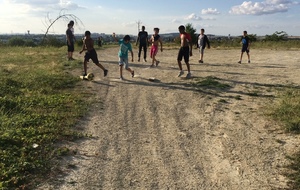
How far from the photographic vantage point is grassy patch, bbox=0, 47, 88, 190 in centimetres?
422

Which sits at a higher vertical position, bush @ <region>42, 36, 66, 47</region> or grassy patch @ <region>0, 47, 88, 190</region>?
bush @ <region>42, 36, 66, 47</region>

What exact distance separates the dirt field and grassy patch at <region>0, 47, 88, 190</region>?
33 centimetres

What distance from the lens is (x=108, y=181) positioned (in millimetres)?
4152

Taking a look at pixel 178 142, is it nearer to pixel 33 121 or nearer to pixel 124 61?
pixel 33 121

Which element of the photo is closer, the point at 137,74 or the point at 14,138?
the point at 14,138

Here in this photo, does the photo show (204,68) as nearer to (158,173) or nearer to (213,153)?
(213,153)

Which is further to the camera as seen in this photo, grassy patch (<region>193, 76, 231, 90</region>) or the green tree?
the green tree

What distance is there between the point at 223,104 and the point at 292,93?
214cm

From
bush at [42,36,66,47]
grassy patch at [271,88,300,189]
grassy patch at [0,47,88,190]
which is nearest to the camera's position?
grassy patch at [0,47,88,190]

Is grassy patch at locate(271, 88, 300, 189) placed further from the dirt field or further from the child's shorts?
the child's shorts

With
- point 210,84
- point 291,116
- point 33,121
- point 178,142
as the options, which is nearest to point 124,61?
point 210,84

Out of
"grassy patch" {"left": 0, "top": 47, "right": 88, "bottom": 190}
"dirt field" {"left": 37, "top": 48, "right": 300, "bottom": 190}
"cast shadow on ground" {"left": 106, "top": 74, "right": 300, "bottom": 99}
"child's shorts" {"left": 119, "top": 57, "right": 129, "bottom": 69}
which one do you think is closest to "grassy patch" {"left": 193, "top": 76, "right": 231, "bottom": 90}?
"cast shadow on ground" {"left": 106, "top": 74, "right": 300, "bottom": 99}

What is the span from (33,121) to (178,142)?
2.74m

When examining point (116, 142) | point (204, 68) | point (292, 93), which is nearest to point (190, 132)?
point (116, 142)
